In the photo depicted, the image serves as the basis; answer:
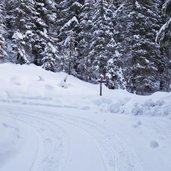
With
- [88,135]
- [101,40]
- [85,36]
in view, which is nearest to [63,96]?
[88,135]

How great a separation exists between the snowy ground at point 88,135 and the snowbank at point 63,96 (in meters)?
0.05

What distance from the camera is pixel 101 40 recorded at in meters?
24.0

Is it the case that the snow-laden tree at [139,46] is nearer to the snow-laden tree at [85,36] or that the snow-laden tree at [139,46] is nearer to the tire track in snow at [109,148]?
the snow-laden tree at [85,36]

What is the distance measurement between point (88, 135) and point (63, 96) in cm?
817

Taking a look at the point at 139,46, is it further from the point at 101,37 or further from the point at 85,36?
the point at 85,36

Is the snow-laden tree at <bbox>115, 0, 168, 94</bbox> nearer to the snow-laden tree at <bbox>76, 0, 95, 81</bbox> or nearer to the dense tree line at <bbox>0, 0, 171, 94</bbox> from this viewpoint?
the dense tree line at <bbox>0, 0, 171, 94</bbox>

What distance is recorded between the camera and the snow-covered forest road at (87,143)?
5.78 meters

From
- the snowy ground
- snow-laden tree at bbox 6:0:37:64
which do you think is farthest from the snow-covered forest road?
snow-laden tree at bbox 6:0:37:64

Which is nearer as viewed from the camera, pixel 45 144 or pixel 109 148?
pixel 109 148

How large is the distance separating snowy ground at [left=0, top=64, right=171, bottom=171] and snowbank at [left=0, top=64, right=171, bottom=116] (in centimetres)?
5

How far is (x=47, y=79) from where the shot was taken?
64.6ft

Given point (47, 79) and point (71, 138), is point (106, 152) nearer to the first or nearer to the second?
point (71, 138)

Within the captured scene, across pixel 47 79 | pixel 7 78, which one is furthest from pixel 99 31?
pixel 7 78

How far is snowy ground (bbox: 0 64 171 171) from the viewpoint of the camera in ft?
19.2
